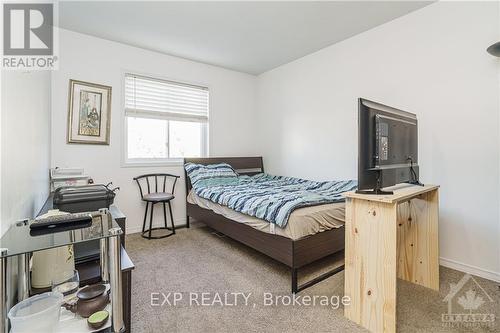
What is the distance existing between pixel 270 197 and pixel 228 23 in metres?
1.98

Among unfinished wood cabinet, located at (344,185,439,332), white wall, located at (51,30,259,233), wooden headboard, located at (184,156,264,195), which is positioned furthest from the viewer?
wooden headboard, located at (184,156,264,195)

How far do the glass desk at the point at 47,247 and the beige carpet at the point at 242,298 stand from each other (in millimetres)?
811

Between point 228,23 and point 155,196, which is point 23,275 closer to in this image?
point 155,196

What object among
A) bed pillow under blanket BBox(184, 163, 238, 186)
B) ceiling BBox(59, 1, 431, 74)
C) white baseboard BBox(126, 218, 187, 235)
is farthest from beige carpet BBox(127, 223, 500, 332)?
ceiling BBox(59, 1, 431, 74)

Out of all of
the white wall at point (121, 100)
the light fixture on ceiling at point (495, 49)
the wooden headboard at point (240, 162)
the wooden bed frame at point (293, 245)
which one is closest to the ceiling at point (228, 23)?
the white wall at point (121, 100)

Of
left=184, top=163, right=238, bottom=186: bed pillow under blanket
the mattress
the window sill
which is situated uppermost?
the window sill

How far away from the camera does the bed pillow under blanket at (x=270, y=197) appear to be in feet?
6.50

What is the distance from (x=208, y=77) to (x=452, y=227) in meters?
3.65

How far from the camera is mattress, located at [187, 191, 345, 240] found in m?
1.85

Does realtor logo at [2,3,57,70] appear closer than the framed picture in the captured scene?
Yes

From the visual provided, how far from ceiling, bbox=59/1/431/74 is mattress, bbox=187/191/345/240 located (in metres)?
1.97

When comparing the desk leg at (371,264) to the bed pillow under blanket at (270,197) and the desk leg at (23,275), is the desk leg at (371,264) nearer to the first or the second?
the bed pillow under blanket at (270,197)

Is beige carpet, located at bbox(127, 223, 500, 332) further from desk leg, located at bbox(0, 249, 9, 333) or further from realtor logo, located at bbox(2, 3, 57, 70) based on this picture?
realtor logo, located at bbox(2, 3, 57, 70)

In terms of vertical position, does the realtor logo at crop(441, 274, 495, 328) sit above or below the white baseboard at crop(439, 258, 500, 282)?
below
